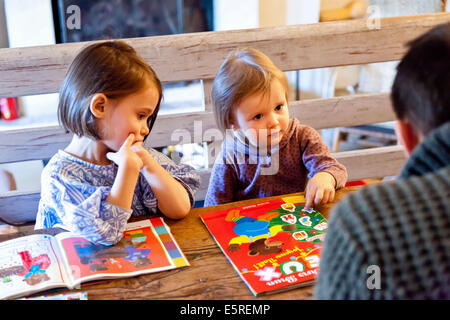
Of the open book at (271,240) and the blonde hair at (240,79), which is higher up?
the blonde hair at (240,79)

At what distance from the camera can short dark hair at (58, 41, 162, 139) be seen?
1.05 m

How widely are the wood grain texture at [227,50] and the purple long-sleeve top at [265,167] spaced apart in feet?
1.27

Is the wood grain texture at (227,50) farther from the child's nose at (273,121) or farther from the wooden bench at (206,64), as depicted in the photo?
the child's nose at (273,121)

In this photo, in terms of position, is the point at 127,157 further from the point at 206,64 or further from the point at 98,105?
the point at 206,64

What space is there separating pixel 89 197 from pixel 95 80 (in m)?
0.25

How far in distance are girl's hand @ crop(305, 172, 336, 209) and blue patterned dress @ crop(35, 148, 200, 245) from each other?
280mm

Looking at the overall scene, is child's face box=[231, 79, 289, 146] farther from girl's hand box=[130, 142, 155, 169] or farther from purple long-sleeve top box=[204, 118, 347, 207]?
girl's hand box=[130, 142, 155, 169]

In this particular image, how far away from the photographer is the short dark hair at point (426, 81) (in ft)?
1.74

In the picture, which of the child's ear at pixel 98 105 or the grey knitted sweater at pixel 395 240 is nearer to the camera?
the grey knitted sweater at pixel 395 240

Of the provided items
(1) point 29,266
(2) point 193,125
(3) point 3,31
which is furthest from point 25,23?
(1) point 29,266

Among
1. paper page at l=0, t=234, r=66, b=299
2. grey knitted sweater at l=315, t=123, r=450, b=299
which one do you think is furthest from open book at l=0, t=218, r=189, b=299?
grey knitted sweater at l=315, t=123, r=450, b=299

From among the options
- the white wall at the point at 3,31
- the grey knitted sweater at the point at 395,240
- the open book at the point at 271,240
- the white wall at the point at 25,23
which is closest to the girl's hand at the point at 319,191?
the open book at the point at 271,240

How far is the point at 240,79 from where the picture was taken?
1.24m
